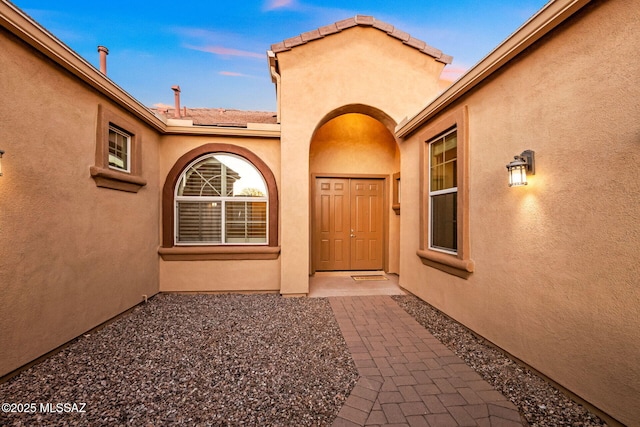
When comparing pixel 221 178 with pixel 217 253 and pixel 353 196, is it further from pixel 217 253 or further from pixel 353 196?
pixel 353 196

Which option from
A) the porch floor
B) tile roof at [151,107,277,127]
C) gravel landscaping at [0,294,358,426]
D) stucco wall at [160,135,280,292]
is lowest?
gravel landscaping at [0,294,358,426]

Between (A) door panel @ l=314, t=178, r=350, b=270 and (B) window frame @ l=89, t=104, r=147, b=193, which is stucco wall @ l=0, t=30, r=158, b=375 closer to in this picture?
(B) window frame @ l=89, t=104, r=147, b=193

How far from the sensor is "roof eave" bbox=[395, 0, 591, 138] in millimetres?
2171

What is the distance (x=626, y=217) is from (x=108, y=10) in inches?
444

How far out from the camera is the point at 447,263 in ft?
12.4

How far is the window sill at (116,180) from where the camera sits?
3.51 metres

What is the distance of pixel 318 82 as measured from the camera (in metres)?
5.12

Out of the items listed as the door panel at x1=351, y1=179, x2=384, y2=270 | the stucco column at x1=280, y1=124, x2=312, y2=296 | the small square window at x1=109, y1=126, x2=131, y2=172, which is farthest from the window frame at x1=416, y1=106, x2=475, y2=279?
the small square window at x1=109, y1=126, x2=131, y2=172

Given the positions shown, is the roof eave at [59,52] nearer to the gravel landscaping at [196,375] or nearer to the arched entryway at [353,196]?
the gravel landscaping at [196,375]

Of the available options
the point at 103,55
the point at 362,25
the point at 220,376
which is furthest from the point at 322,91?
the point at 220,376

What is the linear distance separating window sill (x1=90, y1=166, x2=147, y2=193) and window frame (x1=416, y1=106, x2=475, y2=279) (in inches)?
200

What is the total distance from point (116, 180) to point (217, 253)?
2.15m

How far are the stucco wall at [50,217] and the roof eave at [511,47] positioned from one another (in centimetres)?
511

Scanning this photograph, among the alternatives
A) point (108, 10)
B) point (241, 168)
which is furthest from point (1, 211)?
point (108, 10)
